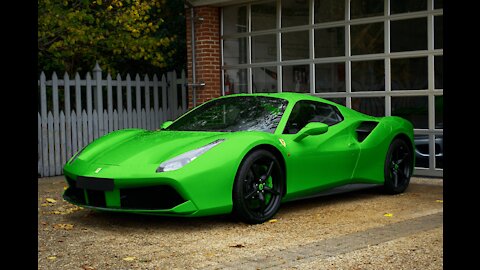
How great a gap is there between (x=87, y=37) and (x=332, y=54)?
5362 millimetres

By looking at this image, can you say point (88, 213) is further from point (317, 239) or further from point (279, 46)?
point (279, 46)

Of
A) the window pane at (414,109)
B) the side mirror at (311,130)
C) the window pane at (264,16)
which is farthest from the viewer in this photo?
the window pane at (264,16)

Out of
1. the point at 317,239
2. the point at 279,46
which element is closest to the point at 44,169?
the point at 279,46

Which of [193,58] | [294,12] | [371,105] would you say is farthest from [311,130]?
[193,58]

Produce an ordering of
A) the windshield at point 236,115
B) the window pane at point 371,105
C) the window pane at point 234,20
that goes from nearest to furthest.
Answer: the windshield at point 236,115
the window pane at point 371,105
the window pane at point 234,20

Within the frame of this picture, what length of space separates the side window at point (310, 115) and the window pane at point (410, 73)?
2814 millimetres

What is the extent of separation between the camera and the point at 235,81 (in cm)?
1295

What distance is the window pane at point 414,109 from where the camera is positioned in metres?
10.2

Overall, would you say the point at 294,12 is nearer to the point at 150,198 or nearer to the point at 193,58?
the point at 193,58

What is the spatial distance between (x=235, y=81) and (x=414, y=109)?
3976 millimetres

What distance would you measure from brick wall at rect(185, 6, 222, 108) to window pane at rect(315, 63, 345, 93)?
2.40 meters

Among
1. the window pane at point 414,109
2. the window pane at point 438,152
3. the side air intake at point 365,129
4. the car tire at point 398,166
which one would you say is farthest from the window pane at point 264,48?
the car tire at point 398,166

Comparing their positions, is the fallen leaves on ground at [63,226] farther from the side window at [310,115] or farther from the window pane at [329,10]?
the window pane at [329,10]

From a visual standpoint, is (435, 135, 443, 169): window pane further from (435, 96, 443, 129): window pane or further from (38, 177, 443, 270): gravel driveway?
(38, 177, 443, 270): gravel driveway
